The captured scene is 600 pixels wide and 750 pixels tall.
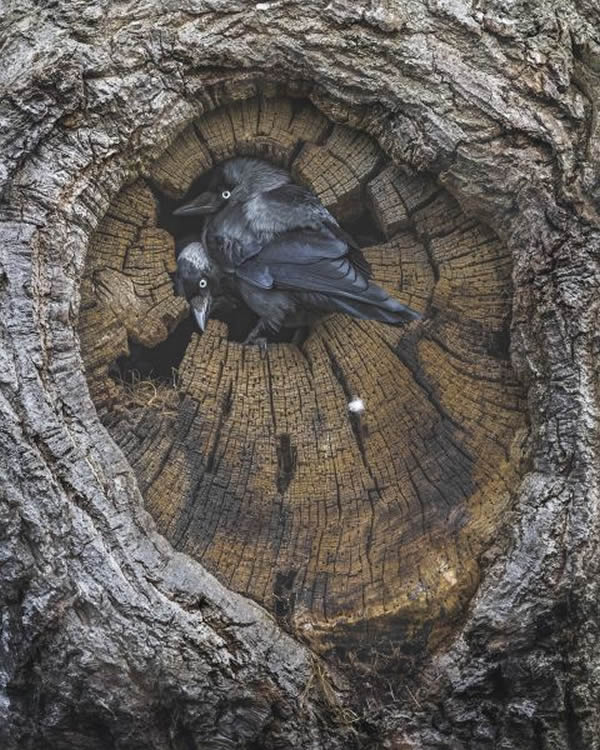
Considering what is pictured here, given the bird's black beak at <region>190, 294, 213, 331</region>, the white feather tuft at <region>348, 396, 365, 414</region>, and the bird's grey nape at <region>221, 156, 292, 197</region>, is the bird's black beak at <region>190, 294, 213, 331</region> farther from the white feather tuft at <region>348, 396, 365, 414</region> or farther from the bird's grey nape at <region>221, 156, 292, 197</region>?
the white feather tuft at <region>348, 396, 365, 414</region>

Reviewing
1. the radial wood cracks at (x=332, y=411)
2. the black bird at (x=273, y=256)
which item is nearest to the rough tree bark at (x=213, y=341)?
the radial wood cracks at (x=332, y=411)

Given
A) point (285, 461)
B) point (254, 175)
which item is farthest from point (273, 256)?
point (285, 461)

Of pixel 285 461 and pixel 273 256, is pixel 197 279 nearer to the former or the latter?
pixel 273 256

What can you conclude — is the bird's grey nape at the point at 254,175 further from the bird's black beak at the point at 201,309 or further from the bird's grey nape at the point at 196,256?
the bird's black beak at the point at 201,309

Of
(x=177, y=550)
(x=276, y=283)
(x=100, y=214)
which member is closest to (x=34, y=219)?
(x=100, y=214)

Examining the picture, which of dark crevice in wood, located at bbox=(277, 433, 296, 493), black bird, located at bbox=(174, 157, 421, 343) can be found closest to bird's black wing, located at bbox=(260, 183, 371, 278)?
black bird, located at bbox=(174, 157, 421, 343)

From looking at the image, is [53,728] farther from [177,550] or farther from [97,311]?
[97,311]

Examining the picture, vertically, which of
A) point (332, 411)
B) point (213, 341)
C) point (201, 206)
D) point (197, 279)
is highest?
point (201, 206)
